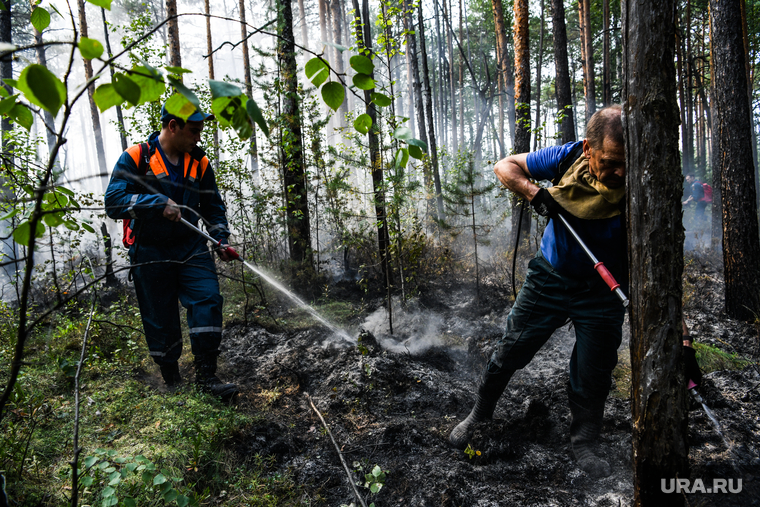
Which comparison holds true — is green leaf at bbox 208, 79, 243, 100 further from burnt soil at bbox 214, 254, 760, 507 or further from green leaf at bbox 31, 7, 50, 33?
burnt soil at bbox 214, 254, 760, 507

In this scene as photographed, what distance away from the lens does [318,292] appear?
656cm

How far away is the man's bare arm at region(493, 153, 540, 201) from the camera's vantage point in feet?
8.20

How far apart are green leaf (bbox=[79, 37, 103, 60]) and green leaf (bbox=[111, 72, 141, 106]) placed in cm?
6

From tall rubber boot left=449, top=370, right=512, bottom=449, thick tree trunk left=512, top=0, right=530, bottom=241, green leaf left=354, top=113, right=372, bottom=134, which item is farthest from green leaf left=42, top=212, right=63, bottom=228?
thick tree trunk left=512, top=0, right=530, bottom=241

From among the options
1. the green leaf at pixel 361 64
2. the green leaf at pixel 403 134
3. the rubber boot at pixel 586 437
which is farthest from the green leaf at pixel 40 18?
the rubber boot at pixel 586 437

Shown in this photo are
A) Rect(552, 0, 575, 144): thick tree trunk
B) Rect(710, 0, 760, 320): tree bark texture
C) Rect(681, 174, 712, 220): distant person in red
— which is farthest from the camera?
Rect(681, 174, 712, 220): distant person in red

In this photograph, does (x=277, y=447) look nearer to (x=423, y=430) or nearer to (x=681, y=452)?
(x=423, y=430)

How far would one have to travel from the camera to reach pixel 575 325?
2512mm

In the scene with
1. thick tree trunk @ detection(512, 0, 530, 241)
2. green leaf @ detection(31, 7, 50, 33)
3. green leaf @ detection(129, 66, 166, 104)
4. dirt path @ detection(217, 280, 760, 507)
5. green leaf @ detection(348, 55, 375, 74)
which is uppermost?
thick tree trunk @ detection(512, 0, 530, 241)

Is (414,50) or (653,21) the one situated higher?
(414,50)

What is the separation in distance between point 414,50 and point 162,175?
9173 mm

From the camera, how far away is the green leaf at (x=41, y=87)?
74 cm

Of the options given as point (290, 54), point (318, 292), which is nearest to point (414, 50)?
point (290, 54)

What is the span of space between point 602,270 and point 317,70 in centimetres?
175
